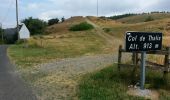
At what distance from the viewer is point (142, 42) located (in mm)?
12773

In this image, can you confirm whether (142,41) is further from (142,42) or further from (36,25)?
(36,25)

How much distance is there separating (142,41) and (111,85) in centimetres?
172

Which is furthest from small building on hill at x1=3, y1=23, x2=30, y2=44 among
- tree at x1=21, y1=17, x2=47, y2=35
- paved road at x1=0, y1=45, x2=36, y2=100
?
paved road at x1=0, y1=45, x2=36, y2=100

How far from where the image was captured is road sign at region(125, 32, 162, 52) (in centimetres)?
1248

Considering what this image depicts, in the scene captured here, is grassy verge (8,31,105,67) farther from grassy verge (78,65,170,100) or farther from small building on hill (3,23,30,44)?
small building on hill (3,23,30,44)

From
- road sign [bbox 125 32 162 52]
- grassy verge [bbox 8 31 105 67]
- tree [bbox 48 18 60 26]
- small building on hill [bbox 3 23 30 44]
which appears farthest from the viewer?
tree [bbox 48 18 60 26]

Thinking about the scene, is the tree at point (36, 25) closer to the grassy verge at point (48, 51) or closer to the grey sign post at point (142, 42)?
the grassy verge at point (48, 51)

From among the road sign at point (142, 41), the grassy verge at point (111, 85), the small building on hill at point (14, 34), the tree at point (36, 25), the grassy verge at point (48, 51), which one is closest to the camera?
the grassy verge at point (111, 85)

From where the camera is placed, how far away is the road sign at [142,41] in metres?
12.5

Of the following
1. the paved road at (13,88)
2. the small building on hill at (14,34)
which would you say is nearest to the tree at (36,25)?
the small building on hill at (14,34)

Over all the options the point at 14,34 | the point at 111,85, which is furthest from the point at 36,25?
the point at 111,85

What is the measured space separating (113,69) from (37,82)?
127 inches

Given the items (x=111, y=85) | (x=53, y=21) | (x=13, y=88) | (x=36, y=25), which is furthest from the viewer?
(x=53, y=21)

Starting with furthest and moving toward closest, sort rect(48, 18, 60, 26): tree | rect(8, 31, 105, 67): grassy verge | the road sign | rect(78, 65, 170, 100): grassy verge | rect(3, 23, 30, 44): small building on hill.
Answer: rect(48, 18, 60, 26): tree → rect(3, 23, 30, 44): small building on hill → rect(8, 31, 105, 67): grassy verge → the road sign → rect(78, 65, 170, 100): grassy verge
